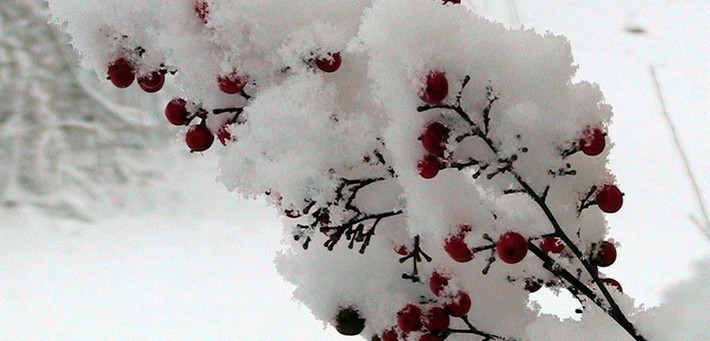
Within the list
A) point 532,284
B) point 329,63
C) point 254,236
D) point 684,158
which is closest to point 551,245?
point 532,284

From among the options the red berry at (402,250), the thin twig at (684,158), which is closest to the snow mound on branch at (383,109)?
the red berry at (402,250)

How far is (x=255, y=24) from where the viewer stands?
0.31 m

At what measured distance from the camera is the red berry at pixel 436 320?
1.09ft

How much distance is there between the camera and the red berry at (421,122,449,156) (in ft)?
0.94

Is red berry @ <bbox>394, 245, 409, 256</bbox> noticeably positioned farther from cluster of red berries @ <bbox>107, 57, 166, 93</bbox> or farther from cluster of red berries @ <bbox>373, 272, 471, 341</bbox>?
cluster of red berries @ <bbox>107, 57, 166, 93</bbox>

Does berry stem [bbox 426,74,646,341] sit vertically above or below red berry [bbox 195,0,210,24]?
below

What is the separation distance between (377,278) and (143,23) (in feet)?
0.51

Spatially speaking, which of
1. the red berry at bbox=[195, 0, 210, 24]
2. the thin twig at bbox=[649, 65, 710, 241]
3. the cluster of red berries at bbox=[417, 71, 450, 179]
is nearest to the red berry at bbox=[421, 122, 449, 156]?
the cluster of red berries at bbox=[417, 71, 450, 179]

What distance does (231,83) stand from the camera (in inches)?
12.0

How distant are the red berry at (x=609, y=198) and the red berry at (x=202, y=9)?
0.18 meters

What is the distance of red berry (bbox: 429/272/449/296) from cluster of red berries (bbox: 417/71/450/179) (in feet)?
0.22

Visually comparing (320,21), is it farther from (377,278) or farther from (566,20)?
(566,20)

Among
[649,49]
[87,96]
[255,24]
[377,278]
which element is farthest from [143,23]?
[87,96]

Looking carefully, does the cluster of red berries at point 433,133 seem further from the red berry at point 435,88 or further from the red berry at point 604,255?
the red berry at point 604,255
